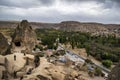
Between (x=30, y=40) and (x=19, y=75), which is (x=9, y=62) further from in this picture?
(x=30, y=40)

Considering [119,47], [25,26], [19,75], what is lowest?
[119,47]

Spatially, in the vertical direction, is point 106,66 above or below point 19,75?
below

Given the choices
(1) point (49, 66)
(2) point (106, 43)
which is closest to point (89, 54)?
(2) point (106, 43)

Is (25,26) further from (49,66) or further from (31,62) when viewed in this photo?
(49,66)

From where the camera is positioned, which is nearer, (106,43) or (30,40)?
(30,40)

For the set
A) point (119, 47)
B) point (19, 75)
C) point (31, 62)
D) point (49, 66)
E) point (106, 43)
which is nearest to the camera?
point (49, 66)

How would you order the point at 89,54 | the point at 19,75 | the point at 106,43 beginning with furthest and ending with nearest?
the point at 106,43
the point at 89,54
the point at 19,75
